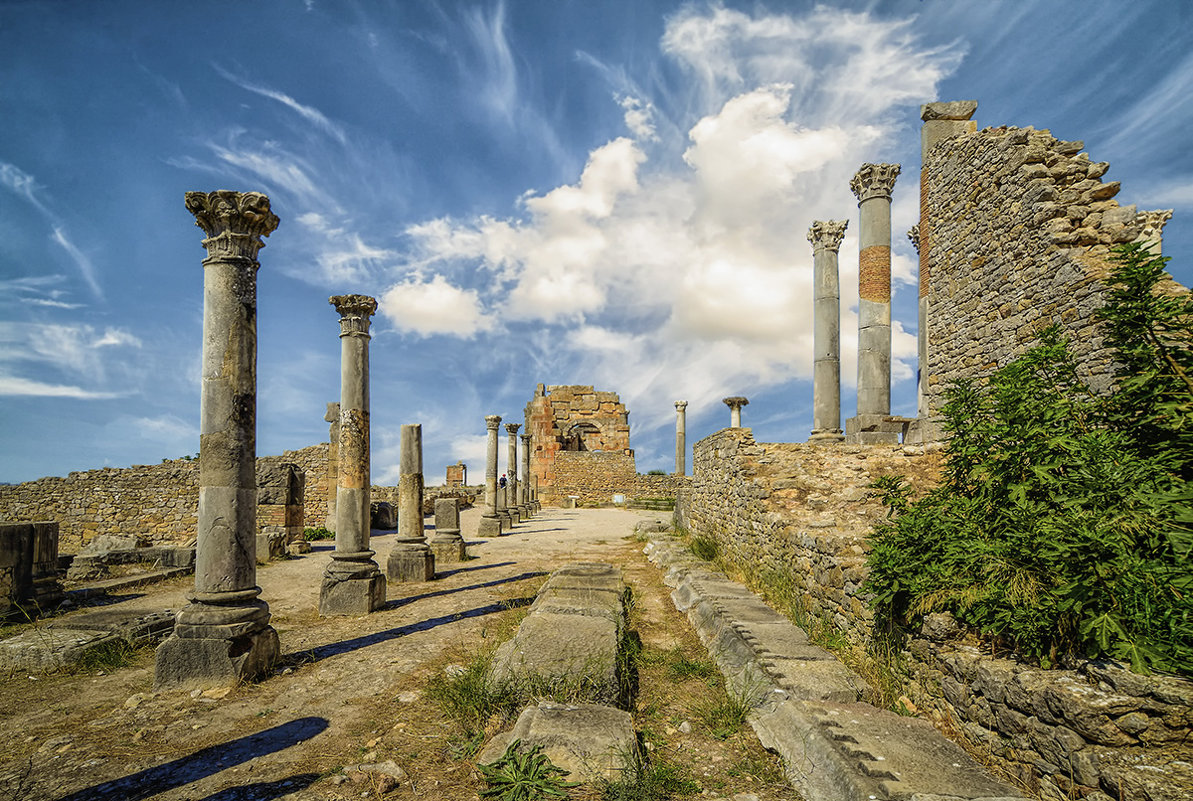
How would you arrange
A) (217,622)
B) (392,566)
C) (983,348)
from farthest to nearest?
(983,348), (392,566), (217,622)

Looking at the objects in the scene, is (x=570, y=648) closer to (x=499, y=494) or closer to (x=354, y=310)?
(x=354, y=310)

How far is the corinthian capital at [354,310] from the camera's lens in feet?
26.5

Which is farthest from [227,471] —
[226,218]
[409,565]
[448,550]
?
[448,550]

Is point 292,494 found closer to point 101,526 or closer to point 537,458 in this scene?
point 101,526

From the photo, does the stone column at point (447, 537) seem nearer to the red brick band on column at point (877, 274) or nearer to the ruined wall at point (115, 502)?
the ruined wall at point (115, 502)

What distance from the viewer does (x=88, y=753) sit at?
3643 mm

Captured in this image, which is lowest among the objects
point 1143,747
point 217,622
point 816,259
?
point 217,622

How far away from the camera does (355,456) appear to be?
26.1 feet

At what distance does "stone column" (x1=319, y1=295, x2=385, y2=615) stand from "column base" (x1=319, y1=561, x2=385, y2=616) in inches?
0.5

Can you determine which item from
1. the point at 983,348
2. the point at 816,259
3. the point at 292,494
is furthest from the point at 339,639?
the point at 816,259

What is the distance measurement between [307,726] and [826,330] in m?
13.0

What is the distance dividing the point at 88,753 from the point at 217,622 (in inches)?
48.6

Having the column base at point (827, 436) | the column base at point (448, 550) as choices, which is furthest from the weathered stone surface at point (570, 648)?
the column base at point (827, 436)

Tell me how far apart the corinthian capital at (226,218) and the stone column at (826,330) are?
1175 centimetres
